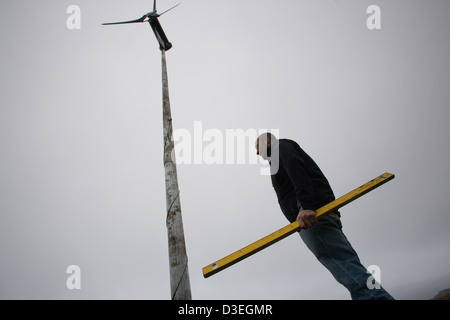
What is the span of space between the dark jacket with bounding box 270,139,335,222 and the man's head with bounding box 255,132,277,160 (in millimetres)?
96

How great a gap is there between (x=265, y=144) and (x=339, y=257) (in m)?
1.77

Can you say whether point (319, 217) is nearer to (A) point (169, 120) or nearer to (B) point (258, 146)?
(B) point (258, 146)

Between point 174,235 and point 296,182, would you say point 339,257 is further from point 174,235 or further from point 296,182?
point 174,235

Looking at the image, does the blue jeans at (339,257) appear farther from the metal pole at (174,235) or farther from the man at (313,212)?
the metal pole at (174,235)

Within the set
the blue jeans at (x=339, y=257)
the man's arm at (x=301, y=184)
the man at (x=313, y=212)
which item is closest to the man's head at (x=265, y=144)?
the man at (x=313, y=212)

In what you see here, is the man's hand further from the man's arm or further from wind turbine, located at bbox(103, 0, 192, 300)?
wind turbine, located at bbox(103, 0, 192, 300)

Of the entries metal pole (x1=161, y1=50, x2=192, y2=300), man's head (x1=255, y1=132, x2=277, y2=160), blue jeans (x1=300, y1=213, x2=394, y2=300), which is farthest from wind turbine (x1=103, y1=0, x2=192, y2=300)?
blue jeans (x1=300, y1=213, x2=394, y2=300)

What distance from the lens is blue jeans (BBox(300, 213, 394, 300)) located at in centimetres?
212

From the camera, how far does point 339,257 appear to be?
2.38m

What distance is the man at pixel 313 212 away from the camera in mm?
2227

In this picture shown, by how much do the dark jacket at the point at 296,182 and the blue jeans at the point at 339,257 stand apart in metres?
0.26

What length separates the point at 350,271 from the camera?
2.25 m
